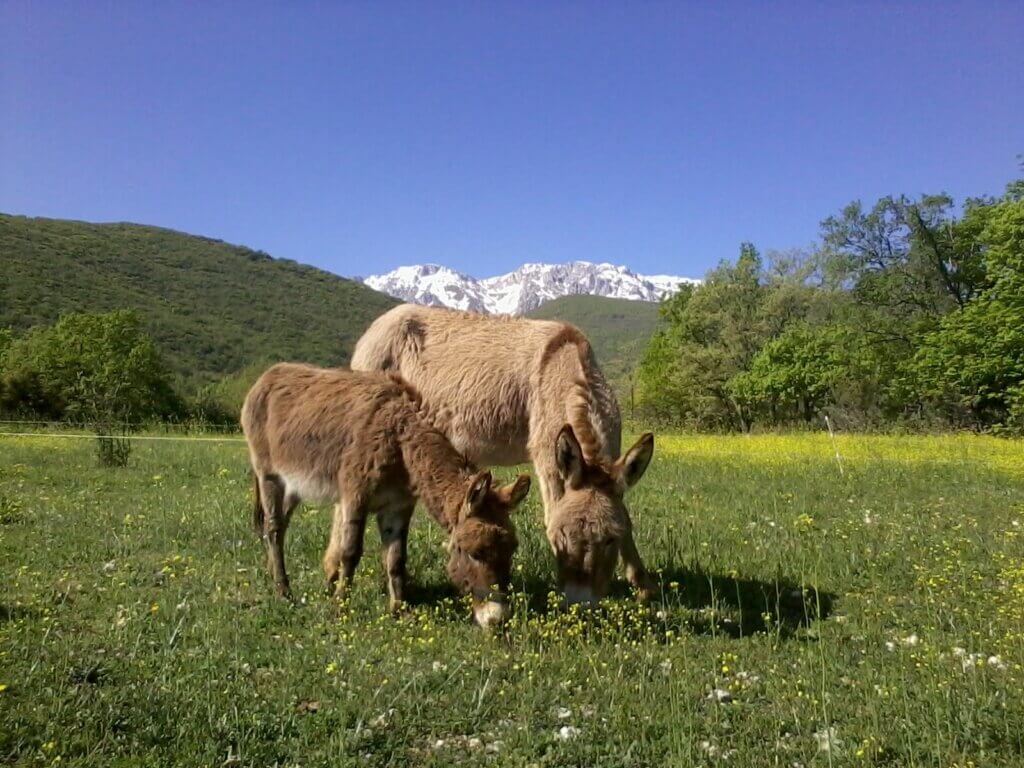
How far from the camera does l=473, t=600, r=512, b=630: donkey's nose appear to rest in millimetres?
5422

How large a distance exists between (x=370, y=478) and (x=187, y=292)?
119097 mm

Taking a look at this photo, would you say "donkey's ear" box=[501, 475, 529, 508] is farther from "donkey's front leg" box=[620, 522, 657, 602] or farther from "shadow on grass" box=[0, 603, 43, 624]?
"shadow on grass" box=[0, 603, 43, 624]

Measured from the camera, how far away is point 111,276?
10306 cm

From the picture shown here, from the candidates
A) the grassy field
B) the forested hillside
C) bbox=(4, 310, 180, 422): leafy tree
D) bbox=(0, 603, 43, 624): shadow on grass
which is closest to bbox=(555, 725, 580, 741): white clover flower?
the grassy field

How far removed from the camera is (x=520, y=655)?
5.03 m

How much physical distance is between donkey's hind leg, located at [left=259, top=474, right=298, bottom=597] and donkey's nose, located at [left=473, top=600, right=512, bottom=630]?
2.31 meters

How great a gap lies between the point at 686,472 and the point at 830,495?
169 inches

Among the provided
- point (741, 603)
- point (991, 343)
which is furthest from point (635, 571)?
point (991, 343)

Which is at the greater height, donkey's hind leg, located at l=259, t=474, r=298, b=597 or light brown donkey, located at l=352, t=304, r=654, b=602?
light brown donkey, located at l=352, t=304, r=654, b=602

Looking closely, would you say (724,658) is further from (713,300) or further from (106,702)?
(713,300)

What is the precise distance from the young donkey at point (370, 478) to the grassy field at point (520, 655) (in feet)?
1.21

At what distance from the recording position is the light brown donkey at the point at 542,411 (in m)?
5.76

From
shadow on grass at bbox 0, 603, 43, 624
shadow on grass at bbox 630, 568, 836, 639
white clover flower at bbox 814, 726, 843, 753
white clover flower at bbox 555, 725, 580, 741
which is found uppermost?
white clover flower at bbox 814, 726, 843, 753

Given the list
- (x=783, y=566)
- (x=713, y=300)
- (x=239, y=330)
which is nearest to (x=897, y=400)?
(x=713, y=300)
